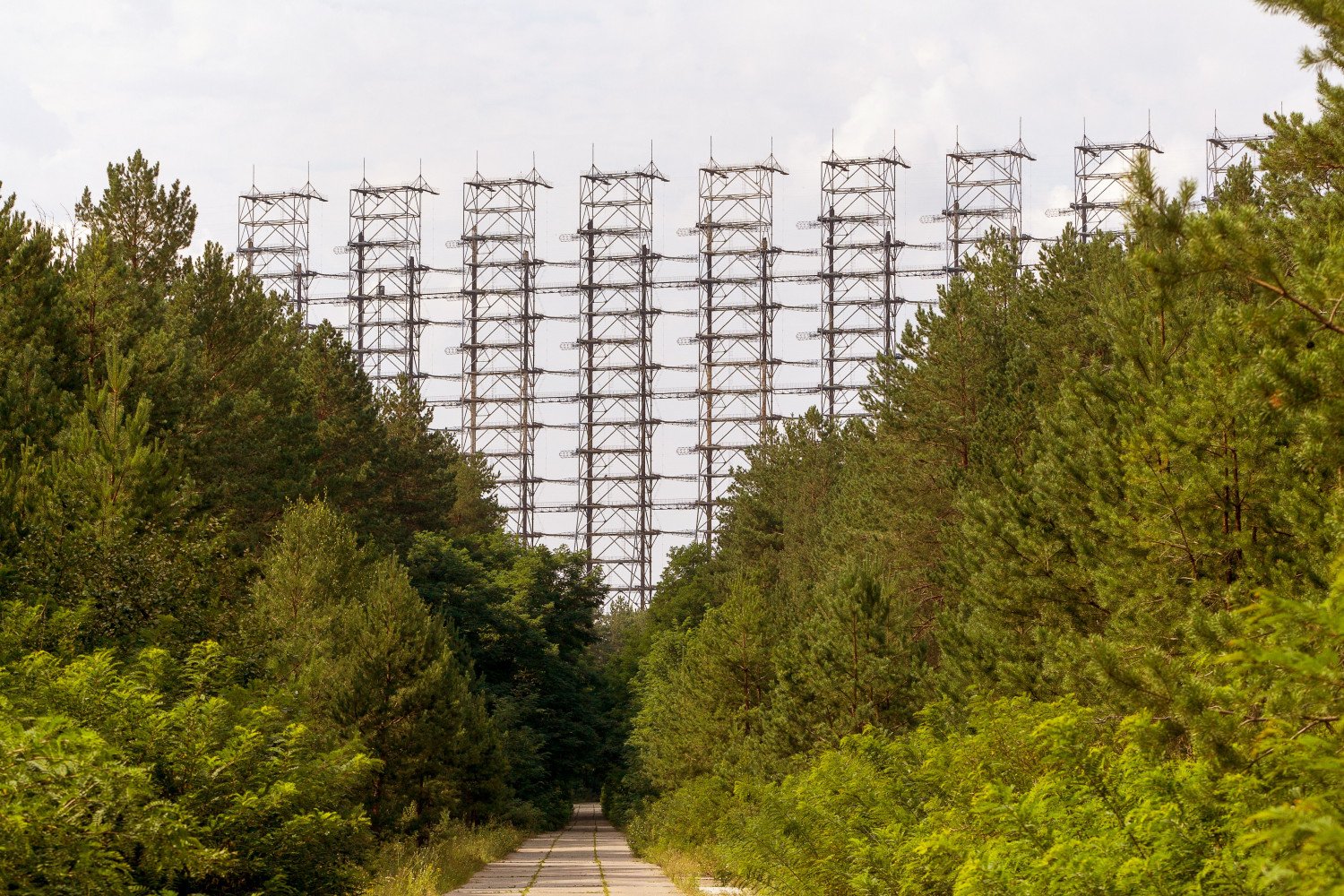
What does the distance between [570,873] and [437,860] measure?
441 centimetres

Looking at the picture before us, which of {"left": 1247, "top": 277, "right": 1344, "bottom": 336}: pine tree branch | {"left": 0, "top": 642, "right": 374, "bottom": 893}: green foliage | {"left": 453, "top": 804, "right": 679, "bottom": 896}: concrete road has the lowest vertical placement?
{"left": 453, "top": 804, "right": 679, "bottom": 896}: concrete road

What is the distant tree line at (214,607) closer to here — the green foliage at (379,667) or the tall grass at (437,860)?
the green foliage at (379,667)

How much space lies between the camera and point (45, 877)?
977cm

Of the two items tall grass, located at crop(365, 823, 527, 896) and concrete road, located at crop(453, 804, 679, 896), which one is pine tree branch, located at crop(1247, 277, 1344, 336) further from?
concrete road, located at crop(453, 804, 679, 896)

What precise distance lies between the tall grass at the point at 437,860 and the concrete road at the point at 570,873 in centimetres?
38

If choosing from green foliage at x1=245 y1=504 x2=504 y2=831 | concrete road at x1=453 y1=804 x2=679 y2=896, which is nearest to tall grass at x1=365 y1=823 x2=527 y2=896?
concrete road at x1=453 y1=804 x2=679 y2=896

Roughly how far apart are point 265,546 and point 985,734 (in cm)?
2644

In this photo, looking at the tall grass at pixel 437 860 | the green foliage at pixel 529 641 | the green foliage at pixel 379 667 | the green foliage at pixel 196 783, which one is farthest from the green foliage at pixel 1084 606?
the green foliage at pixel 529 641

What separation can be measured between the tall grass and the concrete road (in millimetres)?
384

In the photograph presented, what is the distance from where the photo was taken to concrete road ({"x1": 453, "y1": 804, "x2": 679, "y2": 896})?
29750 millimetres

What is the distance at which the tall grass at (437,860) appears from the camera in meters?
26.6

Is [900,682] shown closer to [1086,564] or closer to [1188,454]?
[1086,564]

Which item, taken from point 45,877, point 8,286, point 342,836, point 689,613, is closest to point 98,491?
point 342,836

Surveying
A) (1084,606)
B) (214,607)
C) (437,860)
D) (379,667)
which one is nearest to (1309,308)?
(1084,606)
